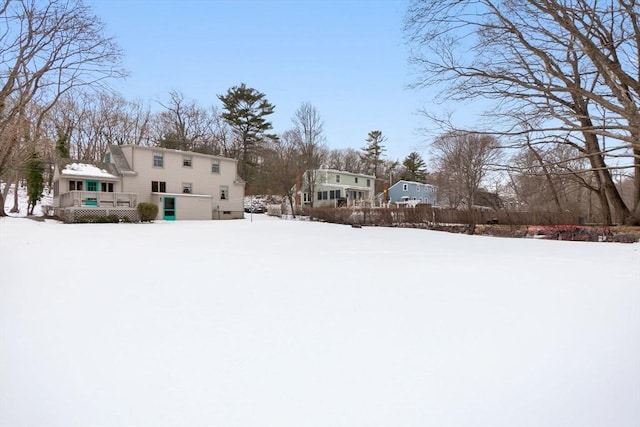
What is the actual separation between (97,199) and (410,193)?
110ft

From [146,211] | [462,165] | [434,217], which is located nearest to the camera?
[434,217]

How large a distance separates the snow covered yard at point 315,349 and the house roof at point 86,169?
19.8m

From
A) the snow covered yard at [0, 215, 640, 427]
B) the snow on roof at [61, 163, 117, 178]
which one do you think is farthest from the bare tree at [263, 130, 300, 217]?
the snow covered yard at [0, 215, 640, 427]

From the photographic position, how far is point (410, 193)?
4409 cm

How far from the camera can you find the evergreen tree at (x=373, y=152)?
54.7m

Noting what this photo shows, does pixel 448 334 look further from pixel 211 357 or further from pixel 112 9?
pixel 112 9

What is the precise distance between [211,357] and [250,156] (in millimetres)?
43295

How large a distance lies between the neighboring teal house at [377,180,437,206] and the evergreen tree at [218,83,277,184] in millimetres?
16161

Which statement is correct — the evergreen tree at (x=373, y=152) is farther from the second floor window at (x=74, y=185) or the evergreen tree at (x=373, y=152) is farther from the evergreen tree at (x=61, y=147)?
the second floor window at (x=74, y=185)

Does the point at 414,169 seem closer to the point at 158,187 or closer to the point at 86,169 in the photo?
the point at 158,187

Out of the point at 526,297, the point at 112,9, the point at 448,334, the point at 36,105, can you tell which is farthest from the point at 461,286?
the point at 36,105

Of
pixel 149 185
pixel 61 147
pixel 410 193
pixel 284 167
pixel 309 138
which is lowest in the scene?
pixel 149 185

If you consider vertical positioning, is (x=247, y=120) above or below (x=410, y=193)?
above

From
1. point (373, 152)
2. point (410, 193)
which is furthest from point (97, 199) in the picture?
point (373, 152)
